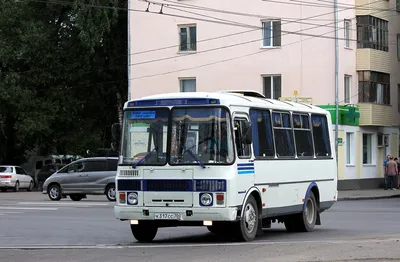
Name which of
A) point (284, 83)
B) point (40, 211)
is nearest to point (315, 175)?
point (40, 211)

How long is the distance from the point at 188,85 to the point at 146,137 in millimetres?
34057

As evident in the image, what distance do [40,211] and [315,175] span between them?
39.0ft

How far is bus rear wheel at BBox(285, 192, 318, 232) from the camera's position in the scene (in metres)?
20.1

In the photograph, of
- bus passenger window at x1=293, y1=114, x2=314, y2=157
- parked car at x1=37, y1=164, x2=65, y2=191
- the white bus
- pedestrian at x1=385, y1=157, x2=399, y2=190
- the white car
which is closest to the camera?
the white bus

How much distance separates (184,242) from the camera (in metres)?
17.7

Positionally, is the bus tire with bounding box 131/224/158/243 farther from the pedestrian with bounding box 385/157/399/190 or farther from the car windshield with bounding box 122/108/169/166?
the pedestrian with bounding box 385/157/399/190

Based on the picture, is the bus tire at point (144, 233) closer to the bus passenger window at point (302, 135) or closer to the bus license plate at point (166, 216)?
the bus license plate at point (166, 216)

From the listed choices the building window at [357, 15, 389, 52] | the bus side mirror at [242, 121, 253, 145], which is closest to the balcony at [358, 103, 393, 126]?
the building window at [357, 15, 389, 52]

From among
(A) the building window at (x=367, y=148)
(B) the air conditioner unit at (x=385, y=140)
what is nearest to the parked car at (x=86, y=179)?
(A) the building window at (x=367, y=148)

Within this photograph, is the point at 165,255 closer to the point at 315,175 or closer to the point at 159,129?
the point at 159,129

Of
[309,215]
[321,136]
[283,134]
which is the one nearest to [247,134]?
[283,134]

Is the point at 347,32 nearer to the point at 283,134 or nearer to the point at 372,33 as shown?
the point at 372,33

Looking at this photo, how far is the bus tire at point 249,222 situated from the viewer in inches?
664

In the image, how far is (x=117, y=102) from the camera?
190 feet
